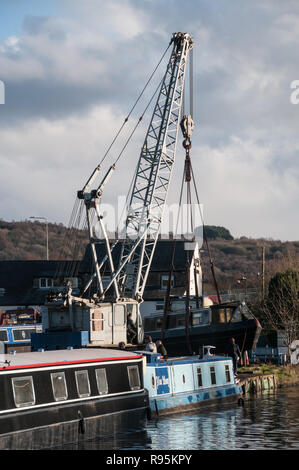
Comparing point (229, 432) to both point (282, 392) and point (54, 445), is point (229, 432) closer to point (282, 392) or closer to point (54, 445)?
point (54, 445)

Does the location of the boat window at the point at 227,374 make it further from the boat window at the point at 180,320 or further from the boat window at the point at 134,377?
the boat window at the point at 180,320

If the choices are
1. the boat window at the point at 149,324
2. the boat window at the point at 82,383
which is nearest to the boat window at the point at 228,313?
the boat window at the point at 149,324

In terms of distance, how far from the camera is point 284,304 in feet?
175

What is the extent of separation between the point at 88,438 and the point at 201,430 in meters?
5.58

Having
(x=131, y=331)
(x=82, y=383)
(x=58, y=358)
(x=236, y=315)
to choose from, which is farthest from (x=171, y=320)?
(x=58, y=358)

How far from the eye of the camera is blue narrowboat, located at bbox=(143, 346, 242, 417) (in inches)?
1238

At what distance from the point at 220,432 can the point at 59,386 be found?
7.15 m

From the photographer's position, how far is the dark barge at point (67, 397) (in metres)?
23.2

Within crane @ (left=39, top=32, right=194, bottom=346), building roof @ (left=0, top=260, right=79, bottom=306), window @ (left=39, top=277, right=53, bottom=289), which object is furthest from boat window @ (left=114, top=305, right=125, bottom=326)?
window @ (left=39, top=277, right=53, bottom=289)

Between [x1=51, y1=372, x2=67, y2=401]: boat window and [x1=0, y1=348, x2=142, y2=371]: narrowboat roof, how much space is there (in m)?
0.36

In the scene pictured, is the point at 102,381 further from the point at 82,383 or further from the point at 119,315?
the point at 119,315

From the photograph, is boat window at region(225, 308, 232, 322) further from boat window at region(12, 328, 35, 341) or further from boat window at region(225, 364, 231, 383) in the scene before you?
boat window at region(225, 364, 231, 383)

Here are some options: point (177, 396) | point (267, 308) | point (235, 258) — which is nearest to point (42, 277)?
point (267, 308)

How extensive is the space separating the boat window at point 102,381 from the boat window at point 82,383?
67cm
